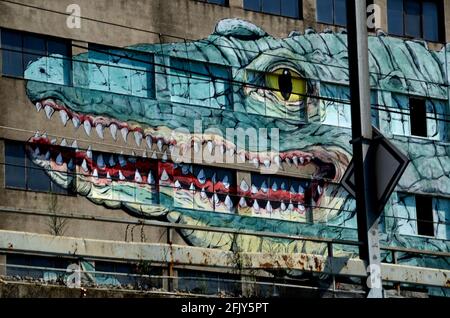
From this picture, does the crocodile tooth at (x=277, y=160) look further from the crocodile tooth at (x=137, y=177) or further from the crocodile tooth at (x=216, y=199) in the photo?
the crocodile tooth at (x=137, y=177)

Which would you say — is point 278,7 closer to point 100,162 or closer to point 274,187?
point 274,187

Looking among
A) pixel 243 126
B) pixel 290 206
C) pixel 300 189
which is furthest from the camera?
pixel 300 189

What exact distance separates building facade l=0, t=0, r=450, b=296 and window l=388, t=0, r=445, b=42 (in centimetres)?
5

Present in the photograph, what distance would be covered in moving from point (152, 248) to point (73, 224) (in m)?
22.3

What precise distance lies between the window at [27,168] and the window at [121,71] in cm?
265

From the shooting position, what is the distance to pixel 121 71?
4216 cm

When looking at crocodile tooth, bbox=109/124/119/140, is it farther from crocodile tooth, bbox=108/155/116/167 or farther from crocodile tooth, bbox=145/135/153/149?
crocodile tooth, bbox=145/135/153/149

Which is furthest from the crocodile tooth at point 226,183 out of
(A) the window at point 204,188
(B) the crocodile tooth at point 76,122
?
(B) the crocodile tooth at point 76,122

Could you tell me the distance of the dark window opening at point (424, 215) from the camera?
4869 centimetres

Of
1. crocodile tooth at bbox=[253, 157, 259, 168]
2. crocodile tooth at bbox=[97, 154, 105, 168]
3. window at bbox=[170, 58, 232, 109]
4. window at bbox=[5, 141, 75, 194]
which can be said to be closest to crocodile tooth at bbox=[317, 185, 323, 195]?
crocodile tooth at bbox=[253, 157, 259, 168]

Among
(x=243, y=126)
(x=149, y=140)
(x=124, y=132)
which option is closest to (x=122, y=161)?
(x=124, y=132)

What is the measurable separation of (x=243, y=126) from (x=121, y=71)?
→ 470 cm

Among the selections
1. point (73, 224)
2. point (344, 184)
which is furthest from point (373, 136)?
point (73, 224)

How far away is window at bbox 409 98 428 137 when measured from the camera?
49.2m
